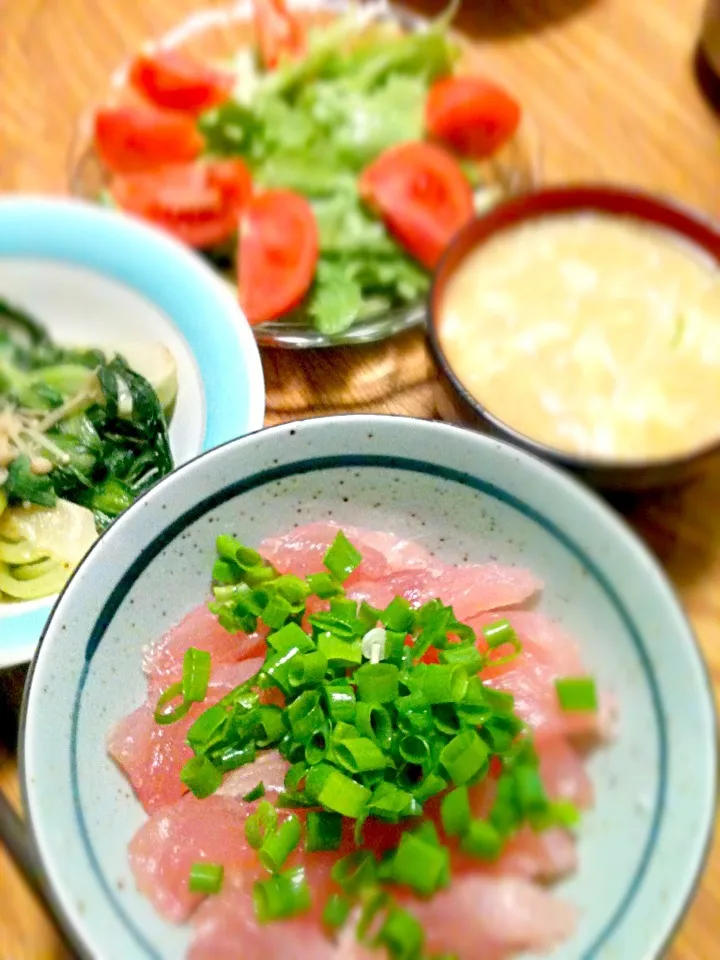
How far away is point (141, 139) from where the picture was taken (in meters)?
1.33

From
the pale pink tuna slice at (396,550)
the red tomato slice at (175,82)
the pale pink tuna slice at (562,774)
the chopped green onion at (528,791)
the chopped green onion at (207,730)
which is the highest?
the red tomato slice at (175,82)

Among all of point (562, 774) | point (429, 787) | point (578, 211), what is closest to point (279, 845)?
point (429, 787)

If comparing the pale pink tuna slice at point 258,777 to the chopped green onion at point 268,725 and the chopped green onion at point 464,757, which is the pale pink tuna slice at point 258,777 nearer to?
the chopped green onion at point 268,725

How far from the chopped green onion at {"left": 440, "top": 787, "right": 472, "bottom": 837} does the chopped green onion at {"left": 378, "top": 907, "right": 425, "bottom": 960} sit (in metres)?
0.07

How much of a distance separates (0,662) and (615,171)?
1173 mm

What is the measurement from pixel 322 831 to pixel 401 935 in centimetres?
10

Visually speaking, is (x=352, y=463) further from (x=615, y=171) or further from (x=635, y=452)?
(x=615, y=171)


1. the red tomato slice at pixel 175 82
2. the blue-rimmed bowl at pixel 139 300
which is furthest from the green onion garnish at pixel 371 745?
the red tomato slice at pixel 175 82

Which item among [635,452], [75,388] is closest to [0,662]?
[75,388]

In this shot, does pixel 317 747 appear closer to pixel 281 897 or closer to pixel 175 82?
pixel 281 897

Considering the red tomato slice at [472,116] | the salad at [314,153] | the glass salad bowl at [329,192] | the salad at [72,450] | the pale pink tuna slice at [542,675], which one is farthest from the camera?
the red tomato slice at [472,116]

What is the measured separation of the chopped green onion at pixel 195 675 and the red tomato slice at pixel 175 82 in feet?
3.38

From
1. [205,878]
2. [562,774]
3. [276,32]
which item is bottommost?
[562,774]

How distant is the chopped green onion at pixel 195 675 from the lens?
0.75 meters
